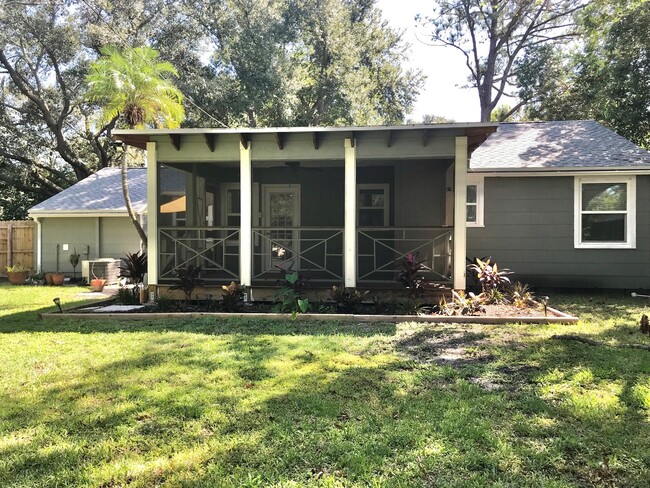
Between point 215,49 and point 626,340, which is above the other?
point 215,49

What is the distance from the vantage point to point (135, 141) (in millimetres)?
7773

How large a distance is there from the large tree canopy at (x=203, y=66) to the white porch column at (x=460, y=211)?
446 inches

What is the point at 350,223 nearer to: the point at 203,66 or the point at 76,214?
the point at 76,214

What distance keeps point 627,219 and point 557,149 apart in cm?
217

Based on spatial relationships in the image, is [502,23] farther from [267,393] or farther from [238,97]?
[267,393]

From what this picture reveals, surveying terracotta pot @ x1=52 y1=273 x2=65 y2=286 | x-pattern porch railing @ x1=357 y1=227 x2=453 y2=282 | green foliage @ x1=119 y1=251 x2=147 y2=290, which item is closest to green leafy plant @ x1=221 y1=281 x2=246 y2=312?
green foliage @ x1=119 y1=251 x2=147 y2=290

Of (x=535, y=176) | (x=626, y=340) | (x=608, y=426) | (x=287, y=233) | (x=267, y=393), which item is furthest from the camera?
(x=287, y=233)

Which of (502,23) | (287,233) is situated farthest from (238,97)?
(502,23)

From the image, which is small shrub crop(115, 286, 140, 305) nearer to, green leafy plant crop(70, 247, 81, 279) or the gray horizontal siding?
green leafy plant crop(70, 247, 81, 279)

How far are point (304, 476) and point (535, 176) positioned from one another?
8.84 meters

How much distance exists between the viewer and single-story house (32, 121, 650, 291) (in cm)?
739

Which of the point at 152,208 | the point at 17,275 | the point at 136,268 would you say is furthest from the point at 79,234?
the point at 152,208

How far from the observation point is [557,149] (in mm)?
10039

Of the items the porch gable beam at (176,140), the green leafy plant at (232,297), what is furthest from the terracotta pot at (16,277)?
the green leafy plant at (232,297)
